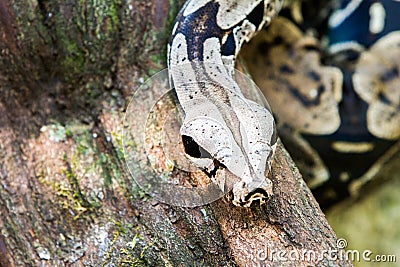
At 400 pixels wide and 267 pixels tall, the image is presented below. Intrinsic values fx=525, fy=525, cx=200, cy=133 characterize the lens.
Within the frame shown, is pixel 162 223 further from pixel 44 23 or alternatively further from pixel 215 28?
pixel 44 23

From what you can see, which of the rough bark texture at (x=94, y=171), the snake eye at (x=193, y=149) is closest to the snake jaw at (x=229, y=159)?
the snake eye at (x=193, y=149)

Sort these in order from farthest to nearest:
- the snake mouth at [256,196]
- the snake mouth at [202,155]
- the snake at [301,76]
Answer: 1. the snake at [301,76]
2. the snake mouth at [202,155]
3. the snake mouth at [256,196]

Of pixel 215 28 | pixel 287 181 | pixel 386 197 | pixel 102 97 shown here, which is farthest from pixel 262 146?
pixel 386 197

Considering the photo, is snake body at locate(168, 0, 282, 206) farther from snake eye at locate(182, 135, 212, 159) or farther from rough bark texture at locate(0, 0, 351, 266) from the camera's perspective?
rough bark texture at locate(0, 0, 351, 266)

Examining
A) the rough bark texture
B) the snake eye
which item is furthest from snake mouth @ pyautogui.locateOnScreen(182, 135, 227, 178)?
the rough bark texture

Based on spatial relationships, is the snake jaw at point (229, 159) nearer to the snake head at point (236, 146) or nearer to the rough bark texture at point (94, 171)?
the snake head at point (236, 146)

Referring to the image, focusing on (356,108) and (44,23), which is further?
(356,108)
